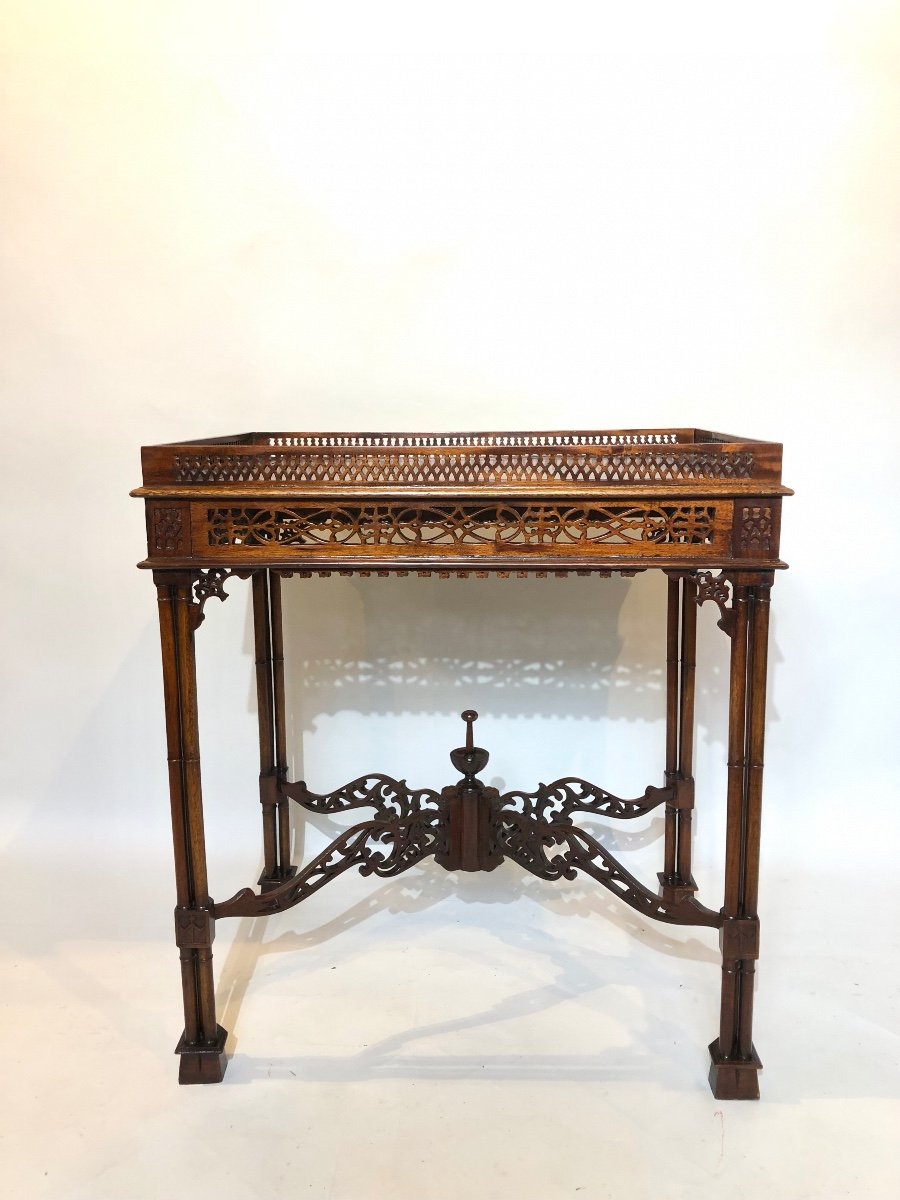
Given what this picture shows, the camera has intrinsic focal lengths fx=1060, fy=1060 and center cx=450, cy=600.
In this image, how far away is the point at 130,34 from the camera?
2.74m

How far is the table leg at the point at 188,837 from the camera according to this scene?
1842 millimetres

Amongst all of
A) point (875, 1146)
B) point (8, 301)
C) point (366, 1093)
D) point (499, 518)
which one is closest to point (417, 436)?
point (499, 518)

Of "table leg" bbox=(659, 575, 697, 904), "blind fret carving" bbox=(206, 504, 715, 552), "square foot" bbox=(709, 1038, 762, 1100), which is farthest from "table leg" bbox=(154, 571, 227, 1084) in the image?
"table leg" bbox=(659, 575, 697, 904)

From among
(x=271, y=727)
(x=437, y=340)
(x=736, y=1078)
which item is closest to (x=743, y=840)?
(x=736, y=1078)

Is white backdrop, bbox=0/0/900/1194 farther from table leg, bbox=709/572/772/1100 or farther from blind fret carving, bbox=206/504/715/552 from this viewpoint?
blind fret carving, bbox=206/504/715/552

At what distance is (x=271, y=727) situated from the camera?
8.68 ft

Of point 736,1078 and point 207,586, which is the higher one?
point 207,586

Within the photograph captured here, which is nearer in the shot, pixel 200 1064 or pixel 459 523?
pixel 459 523

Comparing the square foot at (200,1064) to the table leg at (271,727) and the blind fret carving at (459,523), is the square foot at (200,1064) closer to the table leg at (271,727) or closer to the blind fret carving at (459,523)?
the table leg at (271,727)

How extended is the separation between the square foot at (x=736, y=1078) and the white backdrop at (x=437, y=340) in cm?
78

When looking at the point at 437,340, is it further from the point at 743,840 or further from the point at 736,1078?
the point at 736,1078

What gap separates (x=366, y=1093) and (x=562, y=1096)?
352mm

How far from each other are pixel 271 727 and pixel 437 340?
1107mm

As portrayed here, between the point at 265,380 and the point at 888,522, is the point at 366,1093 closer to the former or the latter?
the point at 265,380
